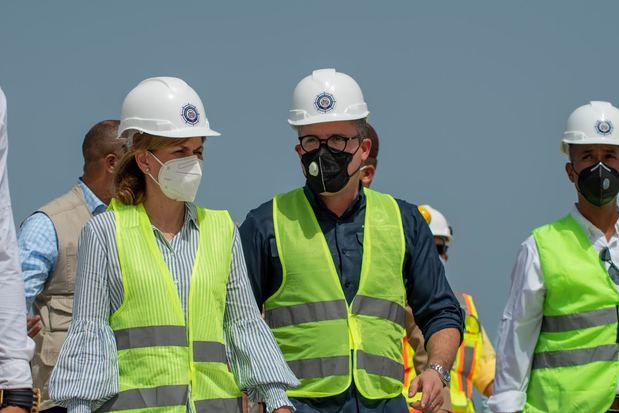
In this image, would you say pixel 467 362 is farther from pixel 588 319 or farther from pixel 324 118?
pixel 324 118

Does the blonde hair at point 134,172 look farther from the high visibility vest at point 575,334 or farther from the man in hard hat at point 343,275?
the high visibility vest at point 575,334

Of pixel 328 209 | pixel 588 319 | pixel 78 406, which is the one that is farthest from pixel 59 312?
pixel 588 319

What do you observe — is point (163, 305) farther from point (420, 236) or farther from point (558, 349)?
point (558, 349)

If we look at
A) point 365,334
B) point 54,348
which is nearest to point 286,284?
point 365,334

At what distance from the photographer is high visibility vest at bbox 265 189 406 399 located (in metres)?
8.77

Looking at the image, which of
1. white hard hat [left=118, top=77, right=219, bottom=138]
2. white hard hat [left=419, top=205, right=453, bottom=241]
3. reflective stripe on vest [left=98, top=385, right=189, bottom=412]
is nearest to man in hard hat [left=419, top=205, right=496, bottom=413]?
white hard hat [left=419, top=205, right=453, bottom=241]

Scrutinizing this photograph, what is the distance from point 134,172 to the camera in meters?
8.12

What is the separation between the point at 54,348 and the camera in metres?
10.1

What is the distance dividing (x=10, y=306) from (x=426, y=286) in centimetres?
Answer: 279

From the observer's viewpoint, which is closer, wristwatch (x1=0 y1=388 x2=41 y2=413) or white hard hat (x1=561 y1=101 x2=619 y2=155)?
wristwatch (x1=0 y1=388 x2=41 y2=413)

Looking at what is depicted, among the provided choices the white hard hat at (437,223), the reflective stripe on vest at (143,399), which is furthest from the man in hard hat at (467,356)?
the reflective stripe on vest at (143,399)

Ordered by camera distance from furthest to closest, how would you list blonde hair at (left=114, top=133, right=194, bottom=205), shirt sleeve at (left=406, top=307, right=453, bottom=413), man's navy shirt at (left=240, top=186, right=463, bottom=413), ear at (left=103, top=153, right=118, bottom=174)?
shirt sleeve at (left=406, top=307, right=453, bottom=413) → ear at (left=103, top=153, right=118, bottom=174) → man's navy shirt at (left=240, top=186, right=463, bottom=413) → blonde hair at (left=114, top=133, right=194, bottom=205)

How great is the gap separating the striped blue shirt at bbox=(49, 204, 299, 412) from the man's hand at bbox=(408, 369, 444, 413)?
0.78 metres

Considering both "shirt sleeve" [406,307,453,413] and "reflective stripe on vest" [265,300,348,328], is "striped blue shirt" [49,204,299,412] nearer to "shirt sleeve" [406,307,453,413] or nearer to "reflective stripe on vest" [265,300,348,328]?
"reflective stripe on vest" [265,300,348,328]
